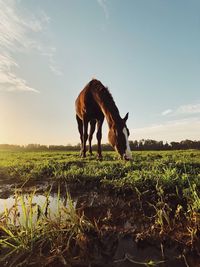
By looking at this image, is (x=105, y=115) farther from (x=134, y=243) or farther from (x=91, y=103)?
(x=134, y=243)

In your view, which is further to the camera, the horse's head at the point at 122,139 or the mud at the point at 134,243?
the horse's head at the point at 122,139

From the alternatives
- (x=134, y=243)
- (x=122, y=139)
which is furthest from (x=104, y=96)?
(x=134, y=243)

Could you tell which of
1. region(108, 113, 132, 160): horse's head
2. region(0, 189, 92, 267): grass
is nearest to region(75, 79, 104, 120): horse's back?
region(108, 113, 132, 160): horse's head

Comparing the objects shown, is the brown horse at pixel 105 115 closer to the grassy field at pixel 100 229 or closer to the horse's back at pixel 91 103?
the horse's back at pixel 91 103

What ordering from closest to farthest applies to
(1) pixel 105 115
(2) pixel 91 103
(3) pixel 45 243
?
(3) pixel 45 243, (1) pixel 105 115, (2) pixel 91 103

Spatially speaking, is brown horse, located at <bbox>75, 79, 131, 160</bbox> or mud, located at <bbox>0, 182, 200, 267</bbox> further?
brown horse, located at <bbox>75, 79, 131, 160</bbox>

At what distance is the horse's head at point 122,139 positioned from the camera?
8914 mm

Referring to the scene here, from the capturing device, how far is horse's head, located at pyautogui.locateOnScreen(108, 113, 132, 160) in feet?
29.2

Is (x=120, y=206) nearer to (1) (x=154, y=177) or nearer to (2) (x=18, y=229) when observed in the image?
(1) (x=154, y=177)

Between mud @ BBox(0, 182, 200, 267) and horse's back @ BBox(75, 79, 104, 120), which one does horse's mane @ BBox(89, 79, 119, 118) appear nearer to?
horse's back @ BBox(75, 79, 104, 120)

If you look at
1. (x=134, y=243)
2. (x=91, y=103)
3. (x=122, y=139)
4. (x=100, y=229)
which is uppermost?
(x=91, y=103)

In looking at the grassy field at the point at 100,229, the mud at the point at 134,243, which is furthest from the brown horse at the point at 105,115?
the mud at the point at 134,243

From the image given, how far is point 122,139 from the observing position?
8.89 metres

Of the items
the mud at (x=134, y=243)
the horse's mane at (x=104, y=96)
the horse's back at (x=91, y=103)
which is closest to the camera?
the mud at (x=134, y=243)
